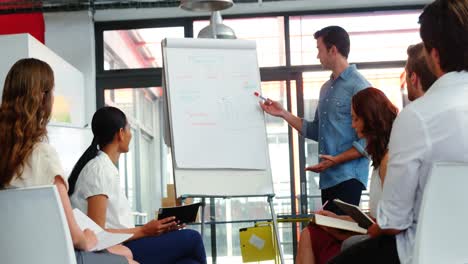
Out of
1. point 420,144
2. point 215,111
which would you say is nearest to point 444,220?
point 420,144

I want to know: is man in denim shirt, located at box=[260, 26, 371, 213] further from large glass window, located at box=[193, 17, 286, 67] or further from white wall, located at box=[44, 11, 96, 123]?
white wall, located at box=[44, 11, 96, 123]

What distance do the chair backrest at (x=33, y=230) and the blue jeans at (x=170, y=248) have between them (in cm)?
101

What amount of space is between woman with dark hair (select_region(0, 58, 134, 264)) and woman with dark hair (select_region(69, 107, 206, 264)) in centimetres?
66

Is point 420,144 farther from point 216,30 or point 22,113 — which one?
point 216,30

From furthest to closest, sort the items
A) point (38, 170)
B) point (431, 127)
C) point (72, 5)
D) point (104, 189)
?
point (72, 5), point (104, 189), point (38, 170), point (431, 127)

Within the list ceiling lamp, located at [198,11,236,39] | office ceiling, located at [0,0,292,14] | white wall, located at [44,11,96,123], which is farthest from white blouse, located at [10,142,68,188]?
white wall, located at [44,11,96,123]

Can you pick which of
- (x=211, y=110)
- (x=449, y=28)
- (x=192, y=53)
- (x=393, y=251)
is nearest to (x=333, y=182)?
(x=211, y=110)

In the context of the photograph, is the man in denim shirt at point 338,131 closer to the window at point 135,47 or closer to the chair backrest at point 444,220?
the chair backrest at point 444,220

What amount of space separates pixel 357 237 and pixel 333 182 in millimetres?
936

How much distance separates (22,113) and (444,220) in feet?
4.62

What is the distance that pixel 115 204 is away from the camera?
3.18 m

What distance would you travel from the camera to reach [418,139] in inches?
78.4

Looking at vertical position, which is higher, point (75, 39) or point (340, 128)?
point (75, 39)

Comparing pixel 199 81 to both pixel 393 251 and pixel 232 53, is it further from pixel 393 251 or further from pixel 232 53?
pixel 393 251
